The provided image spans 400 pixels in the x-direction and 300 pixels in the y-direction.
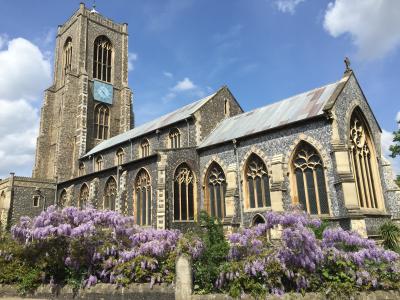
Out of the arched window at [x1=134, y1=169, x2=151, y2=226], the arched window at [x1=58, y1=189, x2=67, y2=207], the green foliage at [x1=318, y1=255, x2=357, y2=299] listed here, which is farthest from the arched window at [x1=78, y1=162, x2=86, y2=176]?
the green foliage at [x1=318, y1=255, x2=357, y2=299]

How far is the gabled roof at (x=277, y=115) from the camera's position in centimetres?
1938

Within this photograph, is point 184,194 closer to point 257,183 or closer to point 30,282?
point 257,183

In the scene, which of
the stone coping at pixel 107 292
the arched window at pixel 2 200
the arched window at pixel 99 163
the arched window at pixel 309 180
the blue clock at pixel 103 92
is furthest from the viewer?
the blue clock at pixel 103 92

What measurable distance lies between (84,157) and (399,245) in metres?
31.1

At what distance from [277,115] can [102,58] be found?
3019 centimetres

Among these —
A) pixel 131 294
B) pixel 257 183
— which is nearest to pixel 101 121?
pixel 257 183

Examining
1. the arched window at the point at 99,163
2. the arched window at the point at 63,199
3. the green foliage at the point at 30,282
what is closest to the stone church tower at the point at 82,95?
the arched window at the point at 63,199

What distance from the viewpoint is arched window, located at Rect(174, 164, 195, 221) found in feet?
72.7

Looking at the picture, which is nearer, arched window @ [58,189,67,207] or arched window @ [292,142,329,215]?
arched window @ [292,142,329,215]

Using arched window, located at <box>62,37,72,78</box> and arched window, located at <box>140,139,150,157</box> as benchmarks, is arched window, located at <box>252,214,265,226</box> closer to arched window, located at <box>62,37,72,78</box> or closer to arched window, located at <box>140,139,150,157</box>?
arched window, located at <box>140,139,150,157</box>

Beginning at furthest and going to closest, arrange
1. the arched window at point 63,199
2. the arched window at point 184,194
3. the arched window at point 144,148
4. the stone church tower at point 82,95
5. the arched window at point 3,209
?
the stone church tower at point 82,95, the arched window at point 63,199, the arched window at point 3,209, the arched window at point 144,148, the arched window at point 184,194

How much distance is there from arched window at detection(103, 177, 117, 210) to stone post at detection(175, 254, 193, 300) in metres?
18.2

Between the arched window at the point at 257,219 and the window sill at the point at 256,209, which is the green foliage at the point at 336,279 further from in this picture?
the arched window at the point at 257,219

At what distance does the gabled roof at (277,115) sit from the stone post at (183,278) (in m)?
11.6
